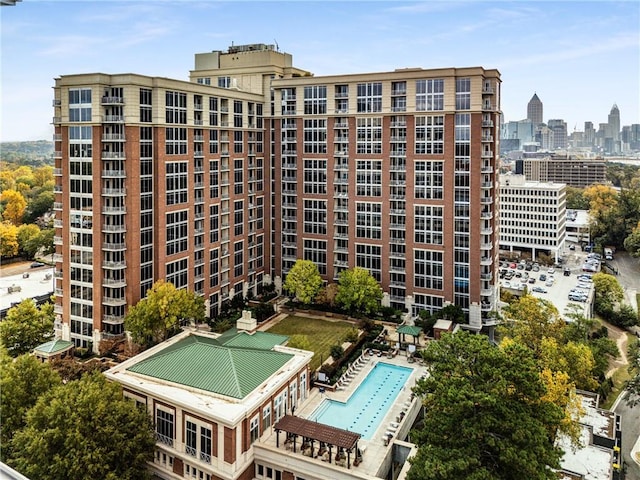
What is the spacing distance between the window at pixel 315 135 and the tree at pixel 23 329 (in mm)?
26140

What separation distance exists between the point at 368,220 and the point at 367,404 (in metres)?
19.9

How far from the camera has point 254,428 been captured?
2384 centimetres

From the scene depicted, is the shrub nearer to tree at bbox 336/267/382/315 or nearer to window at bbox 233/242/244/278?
tree at bbox 336/267/382/315

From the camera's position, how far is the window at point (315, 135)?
4756cm

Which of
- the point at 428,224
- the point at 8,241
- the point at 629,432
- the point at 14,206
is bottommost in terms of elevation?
the point at 629,432

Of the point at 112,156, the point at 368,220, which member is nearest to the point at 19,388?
the point at 112,156

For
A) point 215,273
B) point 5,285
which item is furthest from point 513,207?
point 5,285

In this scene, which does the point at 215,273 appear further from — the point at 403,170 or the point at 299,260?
the point at 403,170

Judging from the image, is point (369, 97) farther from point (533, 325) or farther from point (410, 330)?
point (533, 325)

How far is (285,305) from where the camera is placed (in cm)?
4769

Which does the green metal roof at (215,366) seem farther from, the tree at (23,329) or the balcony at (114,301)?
the tree at (23,329)

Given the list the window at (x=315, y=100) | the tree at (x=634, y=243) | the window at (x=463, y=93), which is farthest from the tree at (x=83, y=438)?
the tree at (x=634, y=243)

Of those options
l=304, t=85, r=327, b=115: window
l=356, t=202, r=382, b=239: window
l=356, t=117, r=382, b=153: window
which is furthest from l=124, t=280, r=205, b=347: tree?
l=304, t=85, r=327, b=115: window

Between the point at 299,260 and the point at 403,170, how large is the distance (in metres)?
12.3
